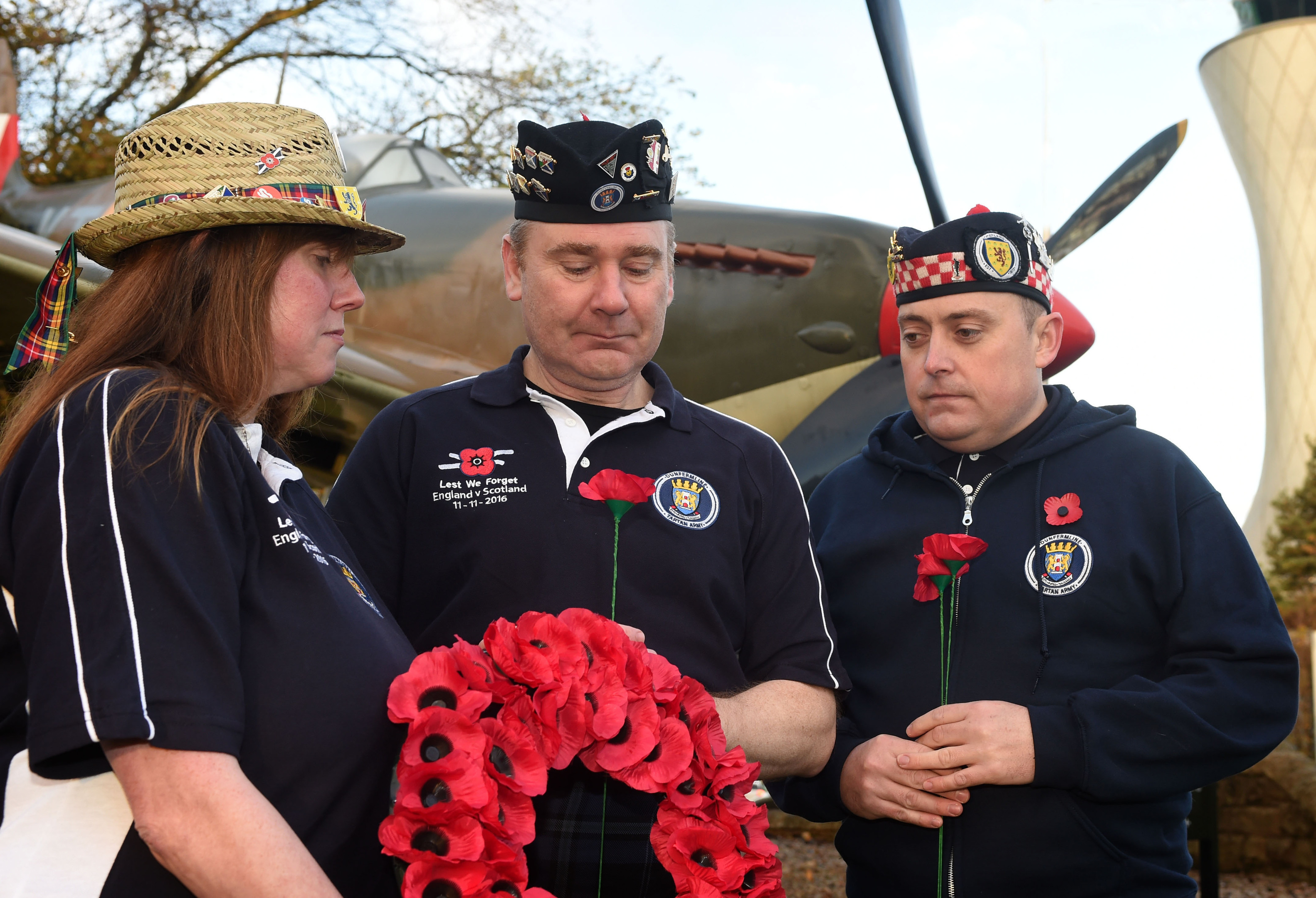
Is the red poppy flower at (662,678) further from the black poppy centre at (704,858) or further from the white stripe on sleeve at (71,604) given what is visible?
the white stripe on sleeve at (71,604)

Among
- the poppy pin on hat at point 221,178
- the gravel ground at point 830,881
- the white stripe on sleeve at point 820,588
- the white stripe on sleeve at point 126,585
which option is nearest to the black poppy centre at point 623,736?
the white stripe on sleeve at point 126,585

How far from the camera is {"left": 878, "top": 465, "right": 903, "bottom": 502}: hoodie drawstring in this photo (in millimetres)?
2457

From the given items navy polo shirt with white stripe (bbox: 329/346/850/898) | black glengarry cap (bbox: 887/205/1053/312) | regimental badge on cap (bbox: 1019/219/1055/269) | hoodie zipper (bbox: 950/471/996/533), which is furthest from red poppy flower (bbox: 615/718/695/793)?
regimental badge on cap (bbox: 1019/219/1055/269)

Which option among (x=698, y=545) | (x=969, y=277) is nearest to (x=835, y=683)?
(x=698, y=545)

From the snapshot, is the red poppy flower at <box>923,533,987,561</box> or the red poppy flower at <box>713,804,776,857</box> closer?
the red poppy flower at <box>713,804,776,857</box>

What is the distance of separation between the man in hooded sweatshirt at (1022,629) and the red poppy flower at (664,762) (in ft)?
2.29

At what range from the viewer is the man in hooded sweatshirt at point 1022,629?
1986 millimetres

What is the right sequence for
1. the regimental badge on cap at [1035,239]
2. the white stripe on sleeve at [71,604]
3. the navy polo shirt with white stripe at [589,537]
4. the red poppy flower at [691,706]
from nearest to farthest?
the white stripe on sleeve at [71,604]
the red poppy flower at [691,706]
the navy polo shirt with white stripe at [589,537]
the regimental badge on cap at [1035,239]

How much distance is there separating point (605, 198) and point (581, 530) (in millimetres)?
657

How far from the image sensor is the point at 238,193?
1.50m

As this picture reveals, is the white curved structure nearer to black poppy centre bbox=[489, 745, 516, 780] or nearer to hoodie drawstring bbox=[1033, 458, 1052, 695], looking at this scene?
hoodie drawstring bbox=[1033, 458, 1052, 695]

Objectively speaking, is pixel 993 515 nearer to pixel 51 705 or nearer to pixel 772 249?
pixel 51 705

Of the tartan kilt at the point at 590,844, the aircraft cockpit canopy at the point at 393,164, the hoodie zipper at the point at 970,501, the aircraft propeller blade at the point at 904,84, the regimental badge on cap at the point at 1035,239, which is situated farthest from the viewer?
the aircraft cockpit canopy at the point at 393,164

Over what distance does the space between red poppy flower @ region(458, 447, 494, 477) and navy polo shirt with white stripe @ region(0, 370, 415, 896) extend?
562 mm
